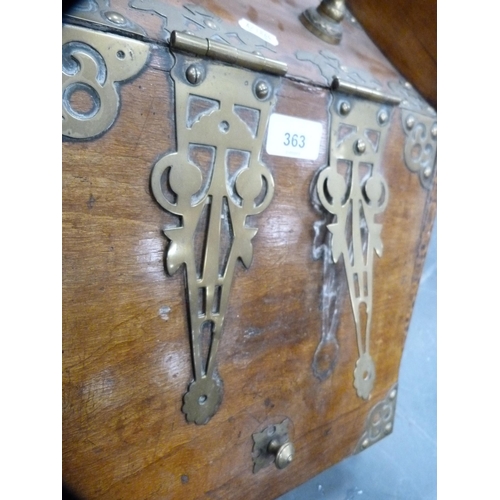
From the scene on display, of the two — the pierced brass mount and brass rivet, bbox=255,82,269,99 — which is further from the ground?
brass rivet, bbox=255,82,269,99

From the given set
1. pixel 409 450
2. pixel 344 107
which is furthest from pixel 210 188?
pixel 409 450

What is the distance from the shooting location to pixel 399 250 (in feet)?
2.33

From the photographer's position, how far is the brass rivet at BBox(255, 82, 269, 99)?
18.7 inches

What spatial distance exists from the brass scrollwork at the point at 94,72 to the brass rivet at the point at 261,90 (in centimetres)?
13

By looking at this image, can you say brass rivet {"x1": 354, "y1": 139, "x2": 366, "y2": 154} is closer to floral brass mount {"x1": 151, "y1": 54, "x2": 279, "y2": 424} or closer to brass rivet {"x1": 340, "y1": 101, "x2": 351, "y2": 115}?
brass rivet {"x1": 340, "y1": 101, "x2": 351, "y2": 115}

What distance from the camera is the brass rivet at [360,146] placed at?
1.94ft

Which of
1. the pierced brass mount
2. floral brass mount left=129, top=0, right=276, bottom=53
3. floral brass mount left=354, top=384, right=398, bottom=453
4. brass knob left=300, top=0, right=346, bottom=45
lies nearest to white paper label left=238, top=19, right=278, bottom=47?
floral brass mount left=129, top=0, right=276, bottom=53

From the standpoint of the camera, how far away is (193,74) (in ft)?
1.39

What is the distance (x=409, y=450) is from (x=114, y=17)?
882 mm

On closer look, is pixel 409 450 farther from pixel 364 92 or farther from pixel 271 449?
pixel 364 92

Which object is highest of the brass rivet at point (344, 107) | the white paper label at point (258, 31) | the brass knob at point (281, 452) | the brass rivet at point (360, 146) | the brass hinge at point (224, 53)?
the white paper label at point (258, 31)

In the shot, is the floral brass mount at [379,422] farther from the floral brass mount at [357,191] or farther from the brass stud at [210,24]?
the brass stud at [210,24]

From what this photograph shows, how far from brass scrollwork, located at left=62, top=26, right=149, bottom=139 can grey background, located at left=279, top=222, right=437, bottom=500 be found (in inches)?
24.9

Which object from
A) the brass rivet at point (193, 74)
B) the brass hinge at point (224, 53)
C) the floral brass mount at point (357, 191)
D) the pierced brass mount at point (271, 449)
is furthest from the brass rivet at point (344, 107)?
the pierced brass mount at point (271, 449)
